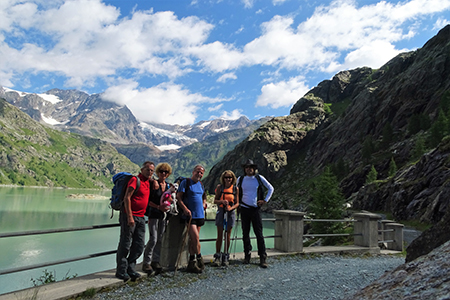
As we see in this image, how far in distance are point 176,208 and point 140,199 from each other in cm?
106

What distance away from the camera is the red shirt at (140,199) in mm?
6755

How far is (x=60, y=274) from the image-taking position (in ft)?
72.0

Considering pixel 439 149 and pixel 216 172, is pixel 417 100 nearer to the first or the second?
pixel 439 149

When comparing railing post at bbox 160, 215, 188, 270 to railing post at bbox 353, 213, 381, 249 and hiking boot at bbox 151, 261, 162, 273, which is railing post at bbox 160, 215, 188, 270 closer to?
hiking boot at bbox 151, 261, 162, 273

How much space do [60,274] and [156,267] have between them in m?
19.1

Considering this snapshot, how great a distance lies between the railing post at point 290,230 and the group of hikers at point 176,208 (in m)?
2.14

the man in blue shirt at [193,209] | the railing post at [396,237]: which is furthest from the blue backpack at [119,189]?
the railing post at [396,237]

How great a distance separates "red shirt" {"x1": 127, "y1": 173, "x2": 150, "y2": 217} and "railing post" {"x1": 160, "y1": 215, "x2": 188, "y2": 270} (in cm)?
121

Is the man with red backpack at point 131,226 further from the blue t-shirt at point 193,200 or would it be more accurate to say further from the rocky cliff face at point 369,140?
the rocky cliff face at point 369,140

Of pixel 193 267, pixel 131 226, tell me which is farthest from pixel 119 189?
pixel 193 267

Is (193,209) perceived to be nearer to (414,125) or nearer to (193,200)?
(193,200)

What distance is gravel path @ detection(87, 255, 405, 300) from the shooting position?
6418 millimetres

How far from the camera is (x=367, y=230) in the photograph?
1257cm

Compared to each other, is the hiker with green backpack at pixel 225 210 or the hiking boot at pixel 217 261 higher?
the hiker with green backpack at pixel 225 210
